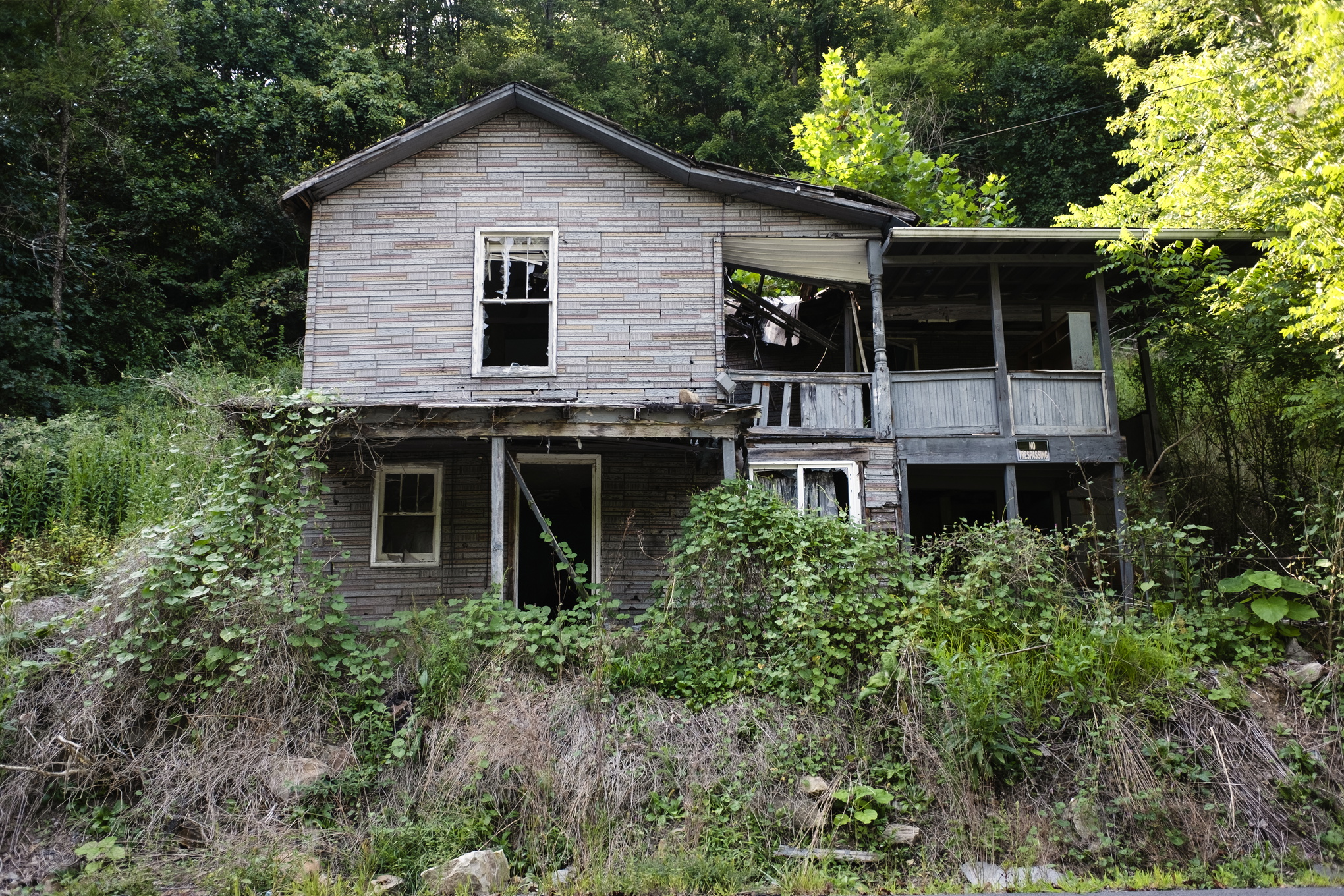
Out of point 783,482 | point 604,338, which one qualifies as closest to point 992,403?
point 783,482

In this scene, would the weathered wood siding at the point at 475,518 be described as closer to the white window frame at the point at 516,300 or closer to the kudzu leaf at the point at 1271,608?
the white window frame at the point at 516,300

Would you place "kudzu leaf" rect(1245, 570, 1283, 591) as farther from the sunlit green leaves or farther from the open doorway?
the sunlit green leaves

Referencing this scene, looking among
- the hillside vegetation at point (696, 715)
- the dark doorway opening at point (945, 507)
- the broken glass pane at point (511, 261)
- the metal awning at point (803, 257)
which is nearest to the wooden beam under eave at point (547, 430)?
the hillside vegetation at point (696, 715)

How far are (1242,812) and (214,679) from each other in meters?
9.30

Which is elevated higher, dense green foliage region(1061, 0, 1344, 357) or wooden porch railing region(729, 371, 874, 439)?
dense green foliage region(1061, 0, 1344, 357)

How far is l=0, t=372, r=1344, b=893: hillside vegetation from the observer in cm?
727

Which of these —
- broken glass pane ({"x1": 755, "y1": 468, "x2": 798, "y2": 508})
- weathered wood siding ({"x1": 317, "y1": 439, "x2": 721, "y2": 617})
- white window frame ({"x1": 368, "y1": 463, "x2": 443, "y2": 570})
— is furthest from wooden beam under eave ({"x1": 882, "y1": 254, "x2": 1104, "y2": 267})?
white window frame ({"x1": 368, "y1": 463, "x2": 443, "y2": 570})

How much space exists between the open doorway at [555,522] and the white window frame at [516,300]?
1.20 metres

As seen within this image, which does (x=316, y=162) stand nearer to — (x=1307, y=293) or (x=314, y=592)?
(x=314, y=592)

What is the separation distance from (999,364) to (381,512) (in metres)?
9.00

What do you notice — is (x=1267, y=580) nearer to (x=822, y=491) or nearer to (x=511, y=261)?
(x=822, y=491)

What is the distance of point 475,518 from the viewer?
39.3 ft

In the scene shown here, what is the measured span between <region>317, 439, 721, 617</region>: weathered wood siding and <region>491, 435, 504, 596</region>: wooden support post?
76.2 inches

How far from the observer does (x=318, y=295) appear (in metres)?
12.1
